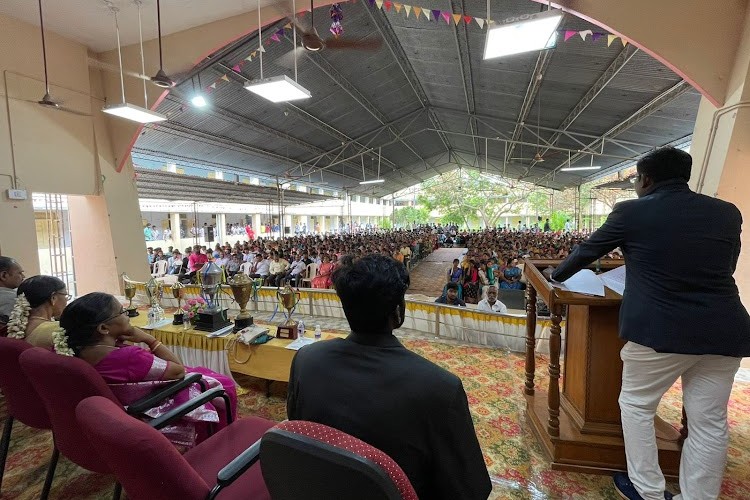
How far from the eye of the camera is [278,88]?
3.26 meters

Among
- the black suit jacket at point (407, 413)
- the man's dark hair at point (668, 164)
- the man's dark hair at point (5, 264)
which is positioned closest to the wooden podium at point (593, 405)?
the man's dark hair at point (668, 164)

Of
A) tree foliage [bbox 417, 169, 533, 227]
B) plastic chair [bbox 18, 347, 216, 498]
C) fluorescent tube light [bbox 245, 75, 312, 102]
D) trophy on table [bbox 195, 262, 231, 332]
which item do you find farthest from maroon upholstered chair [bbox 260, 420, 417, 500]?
tree foliage [bbox 417, 169, 533, 227]

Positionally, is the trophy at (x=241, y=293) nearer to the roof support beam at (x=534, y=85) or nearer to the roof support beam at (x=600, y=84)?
the roof support beam at (x=534, y=85)

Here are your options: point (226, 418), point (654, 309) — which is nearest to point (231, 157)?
point (226, 418)

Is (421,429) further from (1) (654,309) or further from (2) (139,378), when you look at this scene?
(2) (139,378)

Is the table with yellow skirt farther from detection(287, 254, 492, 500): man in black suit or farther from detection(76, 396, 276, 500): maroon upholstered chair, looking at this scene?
detection(287, 254, 492, 500): man in black suit

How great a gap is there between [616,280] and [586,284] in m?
0.16

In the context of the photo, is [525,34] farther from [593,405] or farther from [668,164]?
[593,405]

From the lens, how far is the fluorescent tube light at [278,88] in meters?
3.10

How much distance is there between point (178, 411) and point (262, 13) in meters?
4.86

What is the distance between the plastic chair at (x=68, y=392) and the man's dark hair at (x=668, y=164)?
7.49 ft

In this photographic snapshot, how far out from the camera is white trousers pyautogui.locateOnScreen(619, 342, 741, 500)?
1.41m

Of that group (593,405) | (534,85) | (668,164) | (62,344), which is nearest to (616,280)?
(668,164)

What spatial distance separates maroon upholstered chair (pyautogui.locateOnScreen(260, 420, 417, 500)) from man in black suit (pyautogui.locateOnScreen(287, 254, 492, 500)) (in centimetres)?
15
